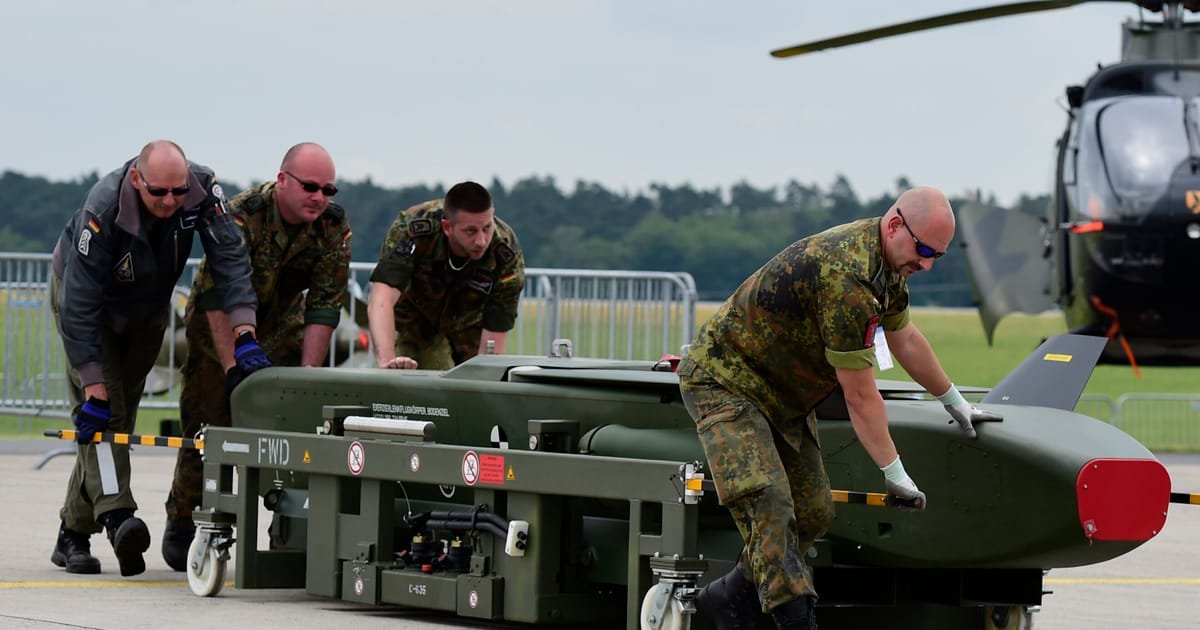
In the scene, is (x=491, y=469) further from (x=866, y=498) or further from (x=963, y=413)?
(x=963, y=413)

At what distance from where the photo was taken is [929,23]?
51.0 ft

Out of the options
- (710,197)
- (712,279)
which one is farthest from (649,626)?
(710,197)

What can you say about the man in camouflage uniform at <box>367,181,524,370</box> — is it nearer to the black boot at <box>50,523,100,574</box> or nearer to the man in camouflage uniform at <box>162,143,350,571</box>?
the man in camouflage uniform at <box>162,143,350,571</box>

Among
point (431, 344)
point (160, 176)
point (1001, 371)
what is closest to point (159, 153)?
point (160, 176)

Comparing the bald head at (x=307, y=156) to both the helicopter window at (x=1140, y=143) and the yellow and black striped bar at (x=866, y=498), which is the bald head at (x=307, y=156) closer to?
the yellow and black striped bar at (x=866, y=498)

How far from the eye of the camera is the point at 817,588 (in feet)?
21.5

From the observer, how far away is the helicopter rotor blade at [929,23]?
581 inches

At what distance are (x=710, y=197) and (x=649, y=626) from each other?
6472cm

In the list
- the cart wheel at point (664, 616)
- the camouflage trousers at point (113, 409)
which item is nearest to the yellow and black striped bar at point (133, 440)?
the camouflage trousers at point (113, 409)

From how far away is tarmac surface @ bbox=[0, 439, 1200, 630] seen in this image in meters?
6.95

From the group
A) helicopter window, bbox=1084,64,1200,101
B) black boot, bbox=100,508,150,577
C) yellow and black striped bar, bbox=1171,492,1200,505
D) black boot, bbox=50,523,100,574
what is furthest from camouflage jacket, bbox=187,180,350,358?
helicopter window, bbox=1084,64,1200,101

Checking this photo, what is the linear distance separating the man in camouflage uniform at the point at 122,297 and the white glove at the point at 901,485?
3.43 m

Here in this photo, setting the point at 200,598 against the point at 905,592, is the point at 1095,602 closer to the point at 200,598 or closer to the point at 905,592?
the point at 905,592

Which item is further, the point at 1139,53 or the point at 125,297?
the point at 1139,53
